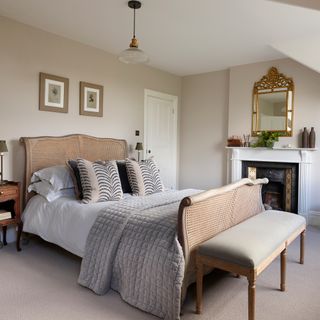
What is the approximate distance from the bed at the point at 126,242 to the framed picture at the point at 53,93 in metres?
1.18

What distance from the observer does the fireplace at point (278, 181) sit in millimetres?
4609

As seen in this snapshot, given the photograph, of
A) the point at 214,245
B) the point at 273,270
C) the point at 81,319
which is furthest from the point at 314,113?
the point at 81,319

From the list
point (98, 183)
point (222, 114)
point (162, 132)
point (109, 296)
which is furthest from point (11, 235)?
point (222, 114)

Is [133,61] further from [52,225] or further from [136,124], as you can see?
[136,124]

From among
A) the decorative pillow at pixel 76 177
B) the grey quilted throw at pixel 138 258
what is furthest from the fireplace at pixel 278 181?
the decorative pillow at pixel 76 177

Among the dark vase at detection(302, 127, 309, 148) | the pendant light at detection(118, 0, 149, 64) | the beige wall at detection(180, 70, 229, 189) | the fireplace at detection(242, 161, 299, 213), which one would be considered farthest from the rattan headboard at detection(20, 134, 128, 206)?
the dark vase at detection(302, 127, 309, 148)

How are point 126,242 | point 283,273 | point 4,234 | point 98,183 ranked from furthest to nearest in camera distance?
point 4,234, point 98,183, point 283,273, point 126,242

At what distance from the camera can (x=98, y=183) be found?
302 cm

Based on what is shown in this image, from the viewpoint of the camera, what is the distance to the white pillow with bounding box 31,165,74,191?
10.4 feet

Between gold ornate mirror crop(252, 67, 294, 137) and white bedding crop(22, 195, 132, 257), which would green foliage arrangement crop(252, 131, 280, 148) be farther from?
white bedding crop(22, 195, 132, 257)

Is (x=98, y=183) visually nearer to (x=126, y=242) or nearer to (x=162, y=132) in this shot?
(x=126, y=242)

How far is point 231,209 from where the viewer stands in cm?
265

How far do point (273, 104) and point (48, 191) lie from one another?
3609 mm

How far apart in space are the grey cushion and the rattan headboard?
231 cm
